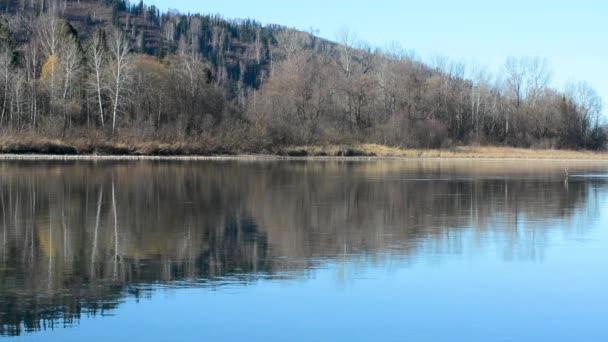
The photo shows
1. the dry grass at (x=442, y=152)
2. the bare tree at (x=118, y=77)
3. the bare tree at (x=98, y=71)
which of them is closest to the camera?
the bare tree at (x=118, y=77)

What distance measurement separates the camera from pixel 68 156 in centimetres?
5547

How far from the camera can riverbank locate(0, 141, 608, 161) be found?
182ft

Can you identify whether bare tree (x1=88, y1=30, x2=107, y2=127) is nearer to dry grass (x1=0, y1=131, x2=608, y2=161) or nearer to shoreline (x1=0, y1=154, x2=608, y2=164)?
dry grass (x1=0, y1=131, x2=608, y2=161)

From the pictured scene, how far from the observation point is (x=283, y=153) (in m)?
67.1

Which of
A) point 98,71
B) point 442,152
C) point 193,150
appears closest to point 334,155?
point 442,152

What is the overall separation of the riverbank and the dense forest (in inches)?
9.0

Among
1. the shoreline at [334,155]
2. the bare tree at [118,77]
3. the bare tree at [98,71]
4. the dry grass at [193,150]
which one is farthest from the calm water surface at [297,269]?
the bare tree at [98,71]

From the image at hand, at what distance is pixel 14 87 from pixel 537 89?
72.6m

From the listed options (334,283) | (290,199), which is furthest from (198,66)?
(334,283)

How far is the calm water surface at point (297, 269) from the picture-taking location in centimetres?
946

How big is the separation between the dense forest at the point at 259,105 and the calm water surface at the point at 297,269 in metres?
37.2

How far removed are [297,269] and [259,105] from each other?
60172mm

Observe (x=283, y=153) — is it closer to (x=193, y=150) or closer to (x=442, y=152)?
(x=193, y=150)

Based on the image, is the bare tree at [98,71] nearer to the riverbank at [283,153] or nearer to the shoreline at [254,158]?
the riverbank at [283,153]
